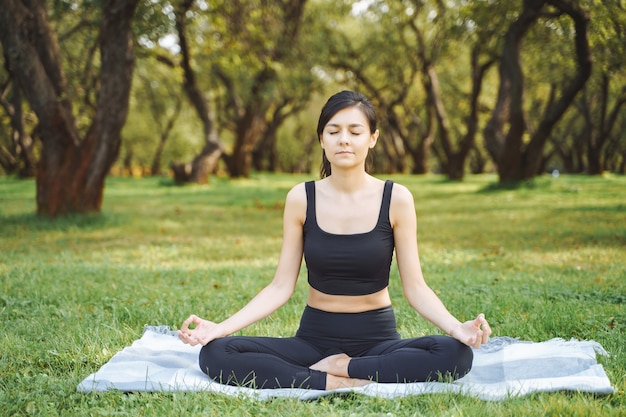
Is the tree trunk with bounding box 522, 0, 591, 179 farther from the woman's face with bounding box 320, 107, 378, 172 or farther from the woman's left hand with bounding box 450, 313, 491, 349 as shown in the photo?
the woman's left hand with bounding box 450, 313, 491, 349

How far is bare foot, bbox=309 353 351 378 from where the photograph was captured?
12.3ft

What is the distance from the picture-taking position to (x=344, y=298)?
3.87 meters

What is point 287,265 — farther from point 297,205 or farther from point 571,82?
point 571,82

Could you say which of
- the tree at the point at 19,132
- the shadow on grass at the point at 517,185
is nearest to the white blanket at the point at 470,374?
the shadow on grass at the point at 517,185

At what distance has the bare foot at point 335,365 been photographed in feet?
12.3

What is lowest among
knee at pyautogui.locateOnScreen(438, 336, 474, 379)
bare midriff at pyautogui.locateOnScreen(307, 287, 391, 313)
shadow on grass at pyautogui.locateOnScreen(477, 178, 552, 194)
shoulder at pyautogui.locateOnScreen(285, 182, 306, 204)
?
knee at pyautogui.locateOnScreen(438, 336, 474, 379)

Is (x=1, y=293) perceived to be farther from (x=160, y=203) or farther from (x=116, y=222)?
(x=160, y=203)

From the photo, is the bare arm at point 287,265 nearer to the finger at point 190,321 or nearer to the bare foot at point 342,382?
the finger at point 190,321

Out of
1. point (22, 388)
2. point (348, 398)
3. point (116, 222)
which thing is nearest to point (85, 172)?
point (116, 222)

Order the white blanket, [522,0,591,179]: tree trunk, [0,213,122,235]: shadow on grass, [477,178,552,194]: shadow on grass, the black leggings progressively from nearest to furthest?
the white blanket < the black leggings < [0,213,122,235]: shadow on grass < [522,0,591,179]: tree trunk < [477,178,552,194]: shadow on grass

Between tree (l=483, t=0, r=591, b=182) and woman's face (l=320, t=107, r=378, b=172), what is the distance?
11.6 meters

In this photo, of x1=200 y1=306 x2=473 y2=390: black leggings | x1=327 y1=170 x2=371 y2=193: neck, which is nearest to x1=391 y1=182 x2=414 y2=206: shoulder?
x1=327 y1=170 x2=371 y2=193: neck

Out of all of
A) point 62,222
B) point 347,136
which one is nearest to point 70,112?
point 62,222

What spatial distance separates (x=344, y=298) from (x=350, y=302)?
0.15 ft
